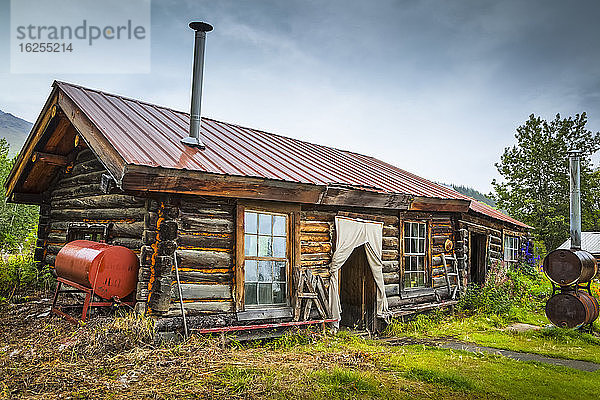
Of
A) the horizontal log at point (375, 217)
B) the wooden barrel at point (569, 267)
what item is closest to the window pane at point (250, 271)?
the horizontal log at point (375, 217)

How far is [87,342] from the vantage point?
6.53 m

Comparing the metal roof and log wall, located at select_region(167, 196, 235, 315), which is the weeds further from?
the metal roof

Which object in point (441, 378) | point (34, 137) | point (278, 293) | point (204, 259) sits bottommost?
point (441, 378)

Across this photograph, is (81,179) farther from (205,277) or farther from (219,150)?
(205,277)

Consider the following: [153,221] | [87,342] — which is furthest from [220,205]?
[87,342]

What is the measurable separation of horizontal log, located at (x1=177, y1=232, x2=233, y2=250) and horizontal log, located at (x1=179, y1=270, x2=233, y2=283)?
1.40 feet

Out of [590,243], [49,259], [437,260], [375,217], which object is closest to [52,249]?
[49,259]

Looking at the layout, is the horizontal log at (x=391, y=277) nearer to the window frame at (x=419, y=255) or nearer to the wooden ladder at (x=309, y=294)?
the window frame at (x=419, y=255)

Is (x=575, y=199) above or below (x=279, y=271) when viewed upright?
above

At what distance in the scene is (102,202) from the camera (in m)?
9.16

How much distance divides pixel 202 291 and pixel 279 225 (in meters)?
1.98

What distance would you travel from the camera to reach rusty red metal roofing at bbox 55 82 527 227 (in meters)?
7.89

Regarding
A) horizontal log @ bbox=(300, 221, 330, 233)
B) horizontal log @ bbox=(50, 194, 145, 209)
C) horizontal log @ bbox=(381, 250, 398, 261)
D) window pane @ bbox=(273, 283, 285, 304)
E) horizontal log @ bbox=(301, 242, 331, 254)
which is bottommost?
window pane @ bbox=(273, 283, 285, 304)

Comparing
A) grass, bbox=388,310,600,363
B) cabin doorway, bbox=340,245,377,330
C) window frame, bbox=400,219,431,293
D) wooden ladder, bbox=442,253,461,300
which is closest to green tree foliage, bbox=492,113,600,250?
wooden ladder, bbox=442,253,461,300
